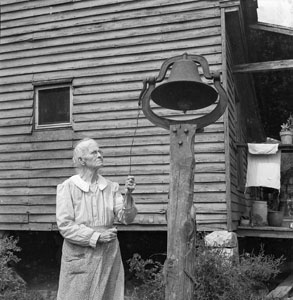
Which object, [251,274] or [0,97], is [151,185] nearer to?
[251,274]

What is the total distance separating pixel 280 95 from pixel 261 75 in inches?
52.0

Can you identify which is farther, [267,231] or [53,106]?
[53,106]

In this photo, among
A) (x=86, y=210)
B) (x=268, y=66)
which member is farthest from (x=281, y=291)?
(x=86, y=210)

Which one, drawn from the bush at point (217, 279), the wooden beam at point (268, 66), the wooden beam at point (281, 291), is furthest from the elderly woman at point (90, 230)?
the wooden beam at point (268, 66)

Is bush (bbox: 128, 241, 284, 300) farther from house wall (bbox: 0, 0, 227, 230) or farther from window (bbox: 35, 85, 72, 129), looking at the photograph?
window (bbox: 35, 85, 72, 129)

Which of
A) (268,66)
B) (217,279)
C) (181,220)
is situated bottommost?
(217,279)

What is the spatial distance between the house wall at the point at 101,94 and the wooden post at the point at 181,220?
372 cm

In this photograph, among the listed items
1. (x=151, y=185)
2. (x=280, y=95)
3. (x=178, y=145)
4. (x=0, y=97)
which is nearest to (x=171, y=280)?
(x=178, y=145)

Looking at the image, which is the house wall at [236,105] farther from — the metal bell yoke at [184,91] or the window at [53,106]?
the metal bell yoke at [184,91]

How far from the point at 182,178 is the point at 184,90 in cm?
88

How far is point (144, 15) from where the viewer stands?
850 cm

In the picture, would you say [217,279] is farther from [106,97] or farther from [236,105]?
[236,105]

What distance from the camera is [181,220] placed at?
3.91m

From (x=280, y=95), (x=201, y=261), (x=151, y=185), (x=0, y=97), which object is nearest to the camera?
(x=201, y=261)
